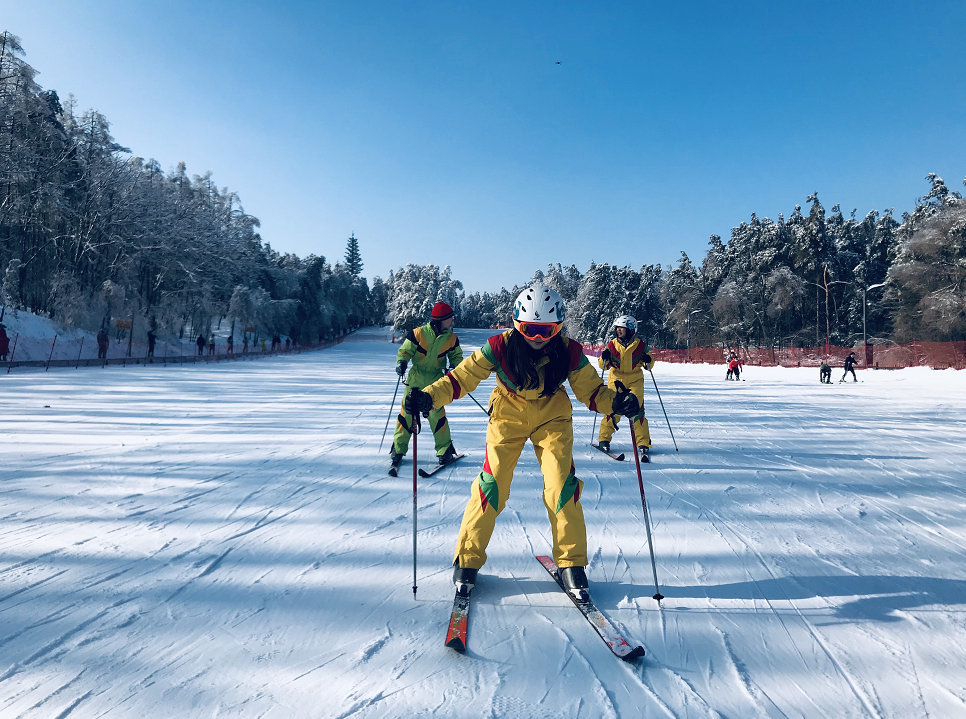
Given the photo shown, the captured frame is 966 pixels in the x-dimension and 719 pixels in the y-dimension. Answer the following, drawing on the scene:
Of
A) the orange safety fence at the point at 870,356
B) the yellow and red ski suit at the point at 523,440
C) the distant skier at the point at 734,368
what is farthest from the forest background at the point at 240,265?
the yellow and red ski suit at the point at 523,440

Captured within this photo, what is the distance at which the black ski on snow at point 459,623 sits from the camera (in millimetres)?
2480

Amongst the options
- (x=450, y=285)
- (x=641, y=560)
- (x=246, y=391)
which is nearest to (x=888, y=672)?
(x=641, y=560)

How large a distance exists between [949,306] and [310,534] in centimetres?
4225

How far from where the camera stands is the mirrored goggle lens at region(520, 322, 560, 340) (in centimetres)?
305

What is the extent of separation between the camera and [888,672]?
7.75ft

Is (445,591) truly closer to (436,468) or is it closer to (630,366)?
(436,468)

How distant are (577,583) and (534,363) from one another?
4.15 feet

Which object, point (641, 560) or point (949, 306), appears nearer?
point (641, 560)

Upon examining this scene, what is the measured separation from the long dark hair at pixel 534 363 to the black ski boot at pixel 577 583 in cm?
102

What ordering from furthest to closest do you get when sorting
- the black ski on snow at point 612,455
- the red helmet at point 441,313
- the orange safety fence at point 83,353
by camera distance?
the orange safety fence at point 83,353 → the black ski on snow at point 612,455 → the red helmet at point 441,313

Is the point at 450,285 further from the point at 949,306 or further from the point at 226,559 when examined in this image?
the point at 226,559

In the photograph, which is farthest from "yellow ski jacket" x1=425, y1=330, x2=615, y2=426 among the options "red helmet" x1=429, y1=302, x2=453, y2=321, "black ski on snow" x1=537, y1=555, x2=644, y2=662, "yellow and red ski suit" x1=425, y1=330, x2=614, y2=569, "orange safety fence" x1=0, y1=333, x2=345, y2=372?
"orange safety fence" x1=0, y1=333, x2=345, y2=372

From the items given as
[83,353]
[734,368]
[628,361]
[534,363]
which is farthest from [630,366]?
[83,353]

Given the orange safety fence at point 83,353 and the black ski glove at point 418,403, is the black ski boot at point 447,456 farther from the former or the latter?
the orange safety fence at point 83,353
